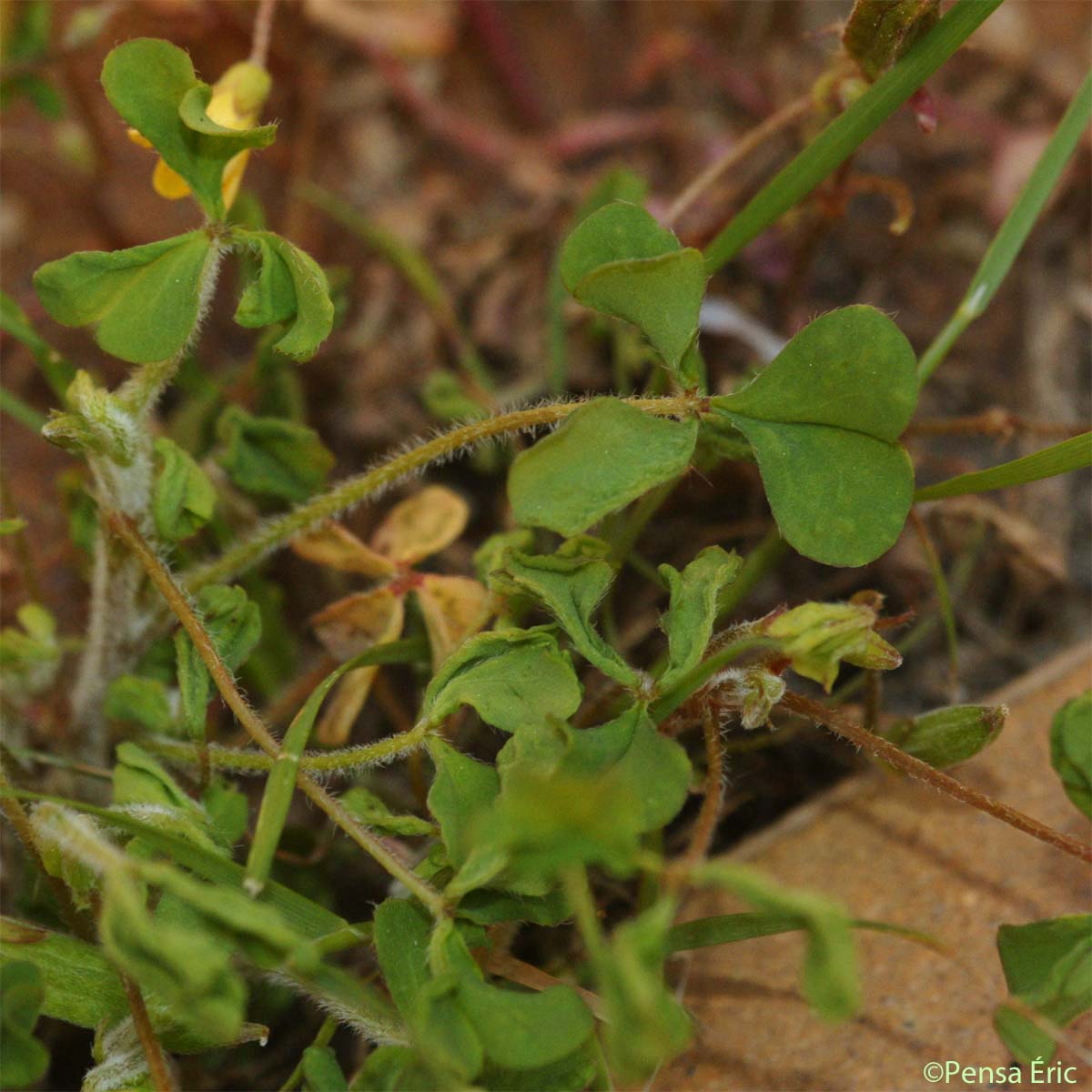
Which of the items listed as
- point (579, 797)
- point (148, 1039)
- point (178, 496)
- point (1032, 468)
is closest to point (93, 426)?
point (178, 496)

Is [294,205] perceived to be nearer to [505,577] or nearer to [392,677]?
[392,677]

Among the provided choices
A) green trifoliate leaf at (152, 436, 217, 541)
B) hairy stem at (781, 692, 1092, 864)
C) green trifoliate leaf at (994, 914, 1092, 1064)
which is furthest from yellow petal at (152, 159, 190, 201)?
green trifoliate leaf at (994, 914, 1092, 1064)

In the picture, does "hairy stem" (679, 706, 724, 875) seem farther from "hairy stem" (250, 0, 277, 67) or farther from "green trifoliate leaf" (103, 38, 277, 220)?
"hairy stem" (250, 0, 277, 67)

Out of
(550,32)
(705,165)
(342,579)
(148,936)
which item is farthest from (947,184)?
(148,936)

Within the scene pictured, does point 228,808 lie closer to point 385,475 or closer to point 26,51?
point 385,475

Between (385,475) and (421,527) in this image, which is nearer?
(385,475)

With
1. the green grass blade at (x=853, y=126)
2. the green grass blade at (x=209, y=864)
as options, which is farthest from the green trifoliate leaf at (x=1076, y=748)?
the green grass blade at (x=209, y=864)
